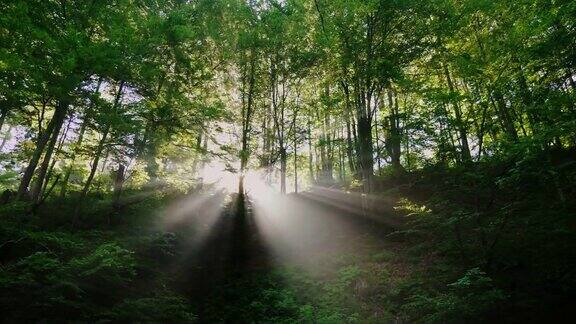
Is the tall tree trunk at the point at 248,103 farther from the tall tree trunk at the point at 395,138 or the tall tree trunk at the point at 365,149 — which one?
the tall tree trunk at the point at 395,138

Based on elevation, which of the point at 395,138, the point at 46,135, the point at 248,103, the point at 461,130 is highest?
the point at 248,103

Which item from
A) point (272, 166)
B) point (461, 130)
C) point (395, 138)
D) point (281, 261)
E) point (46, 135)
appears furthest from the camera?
point (272, 166)

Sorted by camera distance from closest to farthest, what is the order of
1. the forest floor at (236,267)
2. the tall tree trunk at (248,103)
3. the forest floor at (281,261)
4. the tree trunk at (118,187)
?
1. the forest floor at (236,267)
2. the forest floor at (281,261)
3. the tree trunk at (118,187)
4. the tall tree trunk at (248,103)

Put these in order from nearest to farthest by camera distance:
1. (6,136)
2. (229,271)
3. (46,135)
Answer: (46,135)
(229,271)
(6,136)

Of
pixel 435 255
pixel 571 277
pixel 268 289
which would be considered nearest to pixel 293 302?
pixel 268 289

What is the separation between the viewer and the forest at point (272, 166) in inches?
305

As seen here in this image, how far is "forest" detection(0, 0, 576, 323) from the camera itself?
775 centimetres

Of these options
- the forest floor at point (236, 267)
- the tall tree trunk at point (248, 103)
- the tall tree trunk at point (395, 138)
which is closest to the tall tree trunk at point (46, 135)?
the forest floor at point (236, 267)

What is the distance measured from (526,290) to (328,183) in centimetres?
2030

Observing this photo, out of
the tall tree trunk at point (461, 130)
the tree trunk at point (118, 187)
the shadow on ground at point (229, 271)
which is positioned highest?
the tall tree trunk at point (461, 130)

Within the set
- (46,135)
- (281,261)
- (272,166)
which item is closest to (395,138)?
(281,261)

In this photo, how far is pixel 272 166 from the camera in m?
22.7

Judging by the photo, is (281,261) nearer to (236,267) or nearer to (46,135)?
(236,267)

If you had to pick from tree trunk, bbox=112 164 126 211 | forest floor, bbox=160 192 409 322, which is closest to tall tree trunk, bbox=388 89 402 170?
forest floor, bbox=160 192 409 322
